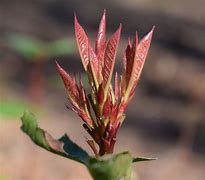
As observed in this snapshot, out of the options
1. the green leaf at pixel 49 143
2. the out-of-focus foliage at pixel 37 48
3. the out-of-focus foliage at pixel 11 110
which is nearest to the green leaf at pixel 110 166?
the green leaf at pixel 49 143

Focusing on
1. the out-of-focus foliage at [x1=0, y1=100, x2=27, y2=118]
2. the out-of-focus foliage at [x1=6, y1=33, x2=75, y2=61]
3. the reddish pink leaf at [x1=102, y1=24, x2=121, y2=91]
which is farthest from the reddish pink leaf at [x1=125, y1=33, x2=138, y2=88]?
the out-of-focus foliage at [x1=6, y1=33, x2=75, y2=61]

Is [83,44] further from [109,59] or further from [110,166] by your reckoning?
[110,166]

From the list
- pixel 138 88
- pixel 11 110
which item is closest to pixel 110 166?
pixel 11 110

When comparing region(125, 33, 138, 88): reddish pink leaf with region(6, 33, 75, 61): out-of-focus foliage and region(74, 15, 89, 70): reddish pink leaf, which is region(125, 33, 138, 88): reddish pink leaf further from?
region(6, 33, 75, 61): out-of-focus foliage

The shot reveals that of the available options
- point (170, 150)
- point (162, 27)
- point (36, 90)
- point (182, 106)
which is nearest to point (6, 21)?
point (162, 27)

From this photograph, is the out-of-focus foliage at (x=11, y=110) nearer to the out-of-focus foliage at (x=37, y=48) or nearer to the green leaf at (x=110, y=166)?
the out-of-focus foliage at (x=37, y=48)
